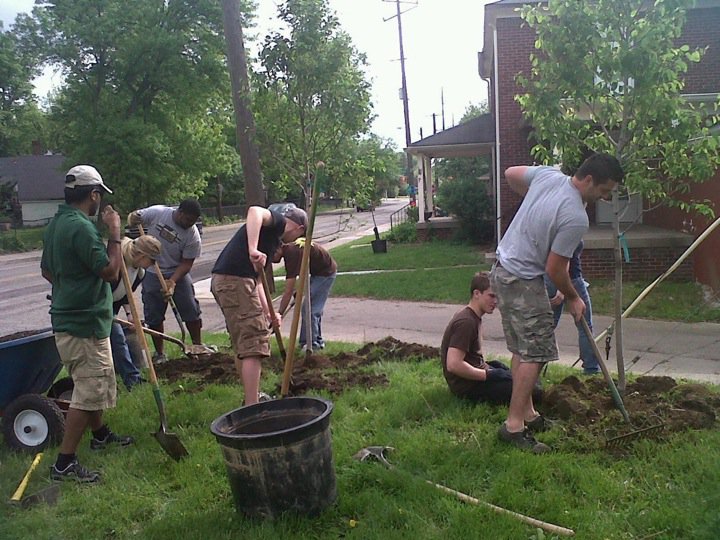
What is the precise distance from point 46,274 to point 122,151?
26499 millimetres

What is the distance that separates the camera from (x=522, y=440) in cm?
415

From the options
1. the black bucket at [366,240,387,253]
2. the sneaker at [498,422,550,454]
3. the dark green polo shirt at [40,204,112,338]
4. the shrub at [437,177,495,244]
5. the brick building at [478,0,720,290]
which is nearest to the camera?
the dark green polo shirt at [40,204,112,338]

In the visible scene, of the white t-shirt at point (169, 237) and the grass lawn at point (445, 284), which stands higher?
the white t-shirt at point (169, 237)

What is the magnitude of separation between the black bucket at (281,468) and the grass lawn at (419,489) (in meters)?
0.09

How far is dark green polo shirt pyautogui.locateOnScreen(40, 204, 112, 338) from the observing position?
3936 millimetres

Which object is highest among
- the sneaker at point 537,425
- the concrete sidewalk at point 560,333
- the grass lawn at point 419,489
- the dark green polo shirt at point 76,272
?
the dark green polo shirt at point 76,272

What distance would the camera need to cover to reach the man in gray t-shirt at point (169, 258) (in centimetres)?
661

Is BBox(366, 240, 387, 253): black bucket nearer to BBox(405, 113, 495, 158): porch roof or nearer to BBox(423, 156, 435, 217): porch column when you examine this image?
BBox(405, 113, 495, 158): porch roof

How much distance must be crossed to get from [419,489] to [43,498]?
2.20 metres

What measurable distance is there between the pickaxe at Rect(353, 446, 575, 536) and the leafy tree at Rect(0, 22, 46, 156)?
4010cm

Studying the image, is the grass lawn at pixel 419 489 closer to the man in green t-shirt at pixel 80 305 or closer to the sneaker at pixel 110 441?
the sneaker at pixel 110 441

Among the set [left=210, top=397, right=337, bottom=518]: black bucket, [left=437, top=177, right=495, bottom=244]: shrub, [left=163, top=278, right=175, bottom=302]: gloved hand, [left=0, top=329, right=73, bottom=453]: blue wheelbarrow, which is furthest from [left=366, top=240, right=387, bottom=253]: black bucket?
[left=210, top=397, right=337, bottom=518]: black bucket

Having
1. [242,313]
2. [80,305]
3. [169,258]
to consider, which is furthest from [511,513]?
[169,258]

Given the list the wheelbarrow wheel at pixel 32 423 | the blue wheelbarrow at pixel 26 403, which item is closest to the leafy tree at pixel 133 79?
the blue wheelbarrow at pixel 26 403
